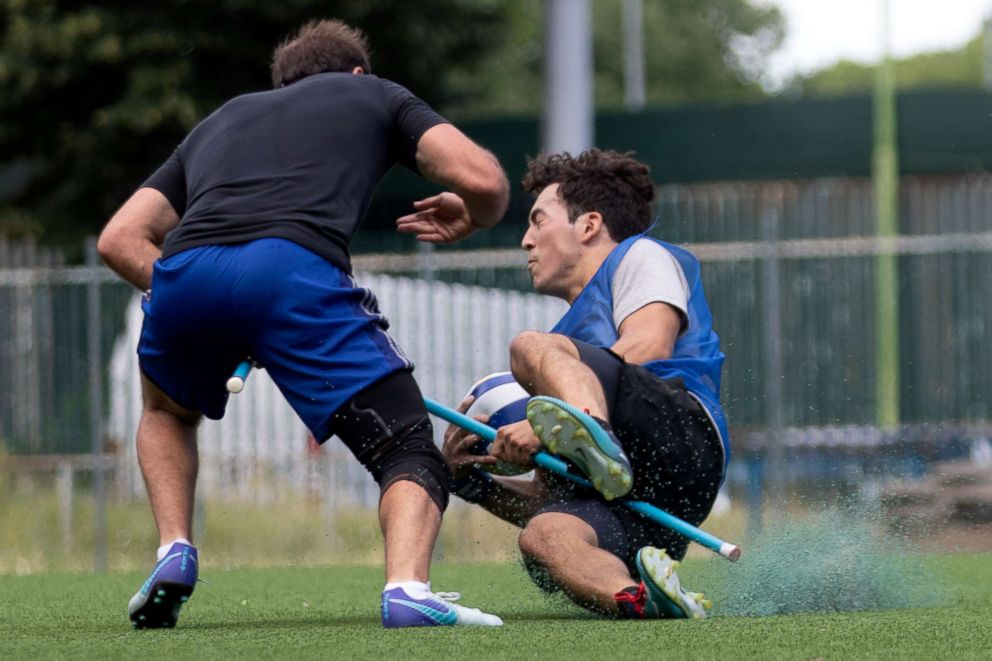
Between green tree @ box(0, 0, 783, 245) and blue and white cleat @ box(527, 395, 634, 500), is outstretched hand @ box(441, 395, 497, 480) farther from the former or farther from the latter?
green tree @ box(0, 0, 783, 245)

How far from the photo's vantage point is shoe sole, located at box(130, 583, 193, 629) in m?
4.87

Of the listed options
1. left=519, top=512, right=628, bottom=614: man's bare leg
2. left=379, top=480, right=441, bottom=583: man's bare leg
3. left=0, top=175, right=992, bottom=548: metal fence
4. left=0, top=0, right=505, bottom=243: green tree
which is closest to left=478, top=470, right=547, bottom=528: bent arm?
left=519, top=512, right=628, bottom=614: man's bare leg

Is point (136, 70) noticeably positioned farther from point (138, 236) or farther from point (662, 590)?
point (662, 590)

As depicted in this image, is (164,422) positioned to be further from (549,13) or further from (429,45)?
(429,45)

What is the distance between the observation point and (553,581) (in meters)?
5.21

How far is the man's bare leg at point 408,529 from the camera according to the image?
4.69 meters

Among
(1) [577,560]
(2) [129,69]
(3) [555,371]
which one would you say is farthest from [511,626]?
(2) [129,69]

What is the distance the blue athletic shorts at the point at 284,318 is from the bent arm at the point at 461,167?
1.25 feet

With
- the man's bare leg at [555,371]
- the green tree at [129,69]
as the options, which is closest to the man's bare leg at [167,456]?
the man's bare leg at [555,371]

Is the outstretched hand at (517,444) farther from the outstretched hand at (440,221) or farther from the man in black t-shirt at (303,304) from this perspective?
the outstretched hand at (440,221)

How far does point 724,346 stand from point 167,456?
679cm

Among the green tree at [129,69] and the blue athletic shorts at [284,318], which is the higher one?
the green tree at [129,69]

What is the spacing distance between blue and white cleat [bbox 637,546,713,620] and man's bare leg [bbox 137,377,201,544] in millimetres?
1257

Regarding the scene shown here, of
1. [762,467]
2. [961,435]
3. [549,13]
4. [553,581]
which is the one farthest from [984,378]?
[553,581]
